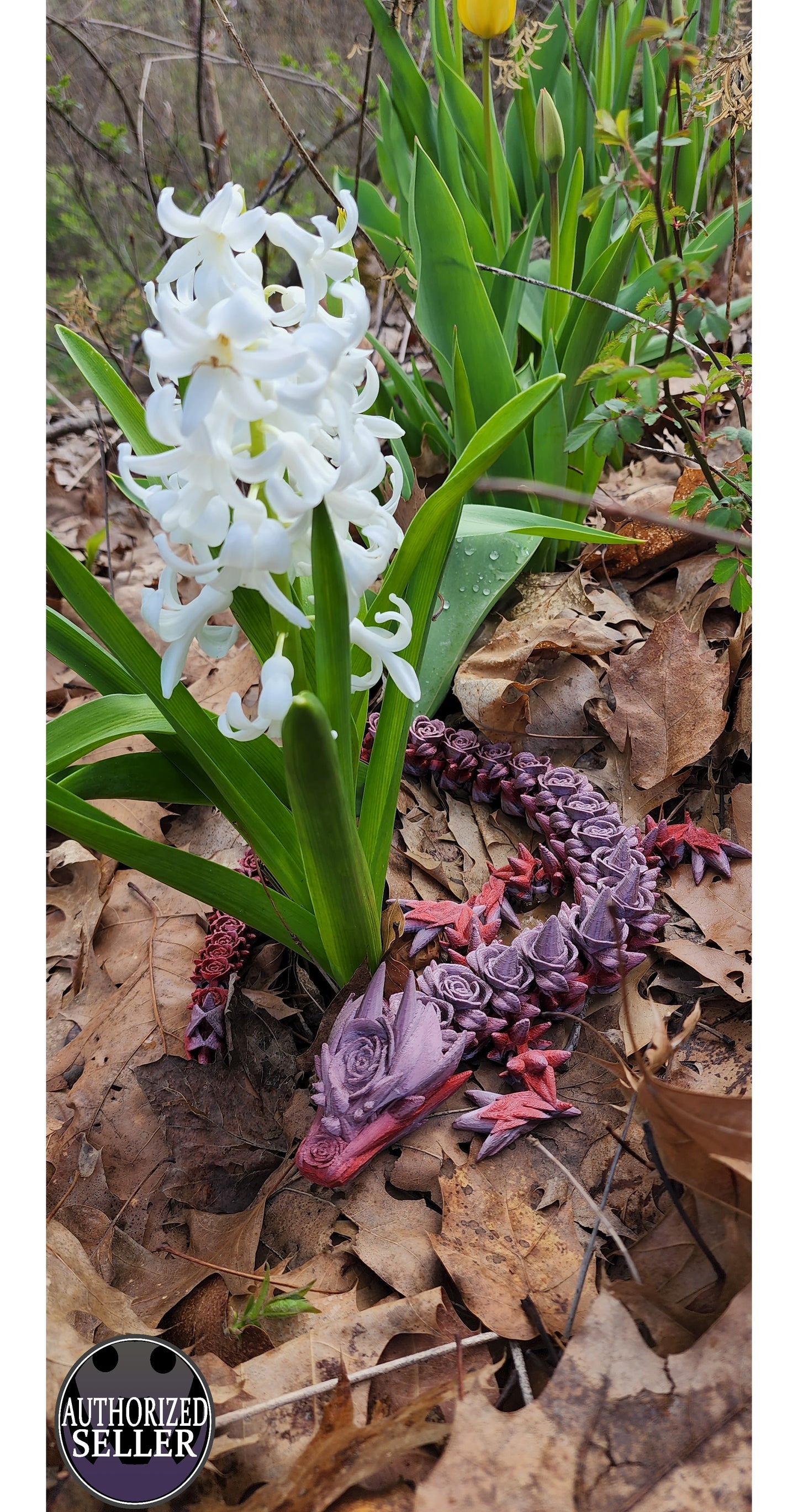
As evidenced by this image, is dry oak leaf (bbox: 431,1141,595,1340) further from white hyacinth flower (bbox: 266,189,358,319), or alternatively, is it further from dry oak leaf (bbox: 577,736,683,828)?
white hyacinth flower (bbox: 266,189,358,319)

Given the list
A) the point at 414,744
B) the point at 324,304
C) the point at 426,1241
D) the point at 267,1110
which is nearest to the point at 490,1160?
the point at 426,1241

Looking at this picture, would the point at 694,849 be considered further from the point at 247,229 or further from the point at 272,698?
the point at 247,229

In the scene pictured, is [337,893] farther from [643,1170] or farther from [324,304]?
[324,304]

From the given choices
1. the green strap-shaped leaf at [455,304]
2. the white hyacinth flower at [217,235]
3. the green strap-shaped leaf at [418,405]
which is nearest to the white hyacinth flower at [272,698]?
the white hyacinth flower at [217,235]

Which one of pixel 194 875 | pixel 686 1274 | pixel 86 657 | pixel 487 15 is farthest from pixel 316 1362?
pixel 487 15

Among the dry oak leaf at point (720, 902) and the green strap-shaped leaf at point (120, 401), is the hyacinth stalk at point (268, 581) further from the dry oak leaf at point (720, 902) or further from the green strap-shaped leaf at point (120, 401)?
the dry oak leaf at point (720, 902)

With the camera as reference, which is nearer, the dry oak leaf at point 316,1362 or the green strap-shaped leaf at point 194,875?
the dry oak leaf at point 316,1362

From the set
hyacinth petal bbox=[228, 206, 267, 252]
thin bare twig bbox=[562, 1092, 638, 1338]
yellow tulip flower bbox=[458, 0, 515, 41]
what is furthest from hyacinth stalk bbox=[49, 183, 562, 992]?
yellow tulip flower bbox=[458, 0, 515, 41]
